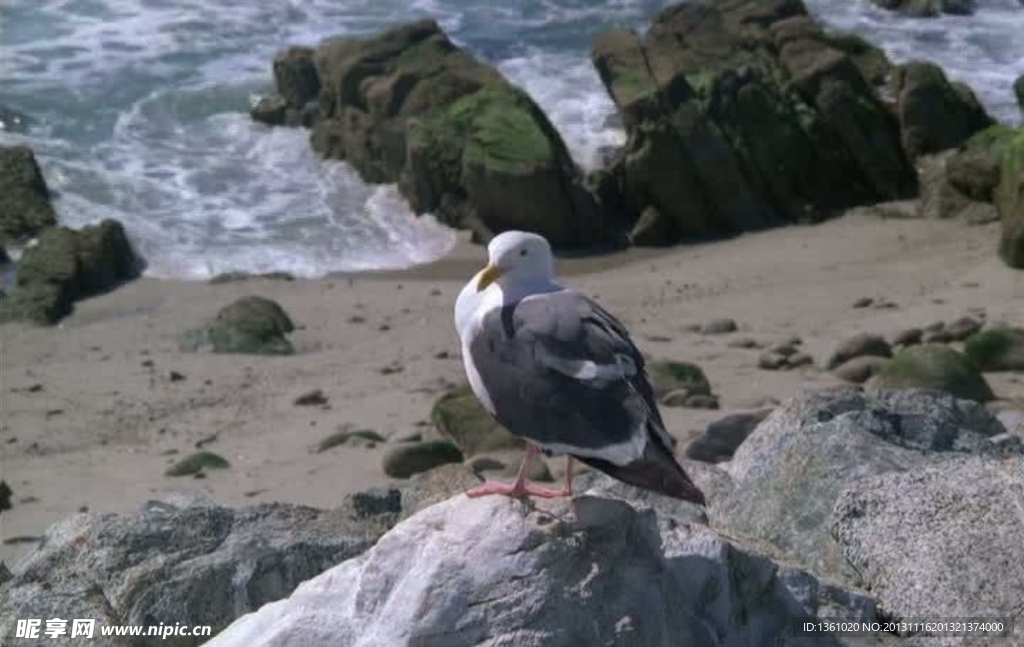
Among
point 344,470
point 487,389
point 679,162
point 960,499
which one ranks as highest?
point 487,389

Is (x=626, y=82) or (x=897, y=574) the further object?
(x=626, y=82)

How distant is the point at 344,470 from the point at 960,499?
4.83 meters

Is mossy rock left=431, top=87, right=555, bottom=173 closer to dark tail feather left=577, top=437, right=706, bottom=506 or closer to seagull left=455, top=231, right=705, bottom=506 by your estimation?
seagull left=455, top=231, right=705, bottom=506

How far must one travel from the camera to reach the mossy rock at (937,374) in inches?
396

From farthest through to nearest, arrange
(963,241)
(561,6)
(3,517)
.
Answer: (561,6) < (963,241) < (3,517)

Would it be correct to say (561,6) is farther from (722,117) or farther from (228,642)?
(228,642)

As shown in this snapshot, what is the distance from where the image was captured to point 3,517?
9227mm

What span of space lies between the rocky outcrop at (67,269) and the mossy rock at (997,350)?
6780 millimetres

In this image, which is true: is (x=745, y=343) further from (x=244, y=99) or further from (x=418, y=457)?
(x=244, y=99)

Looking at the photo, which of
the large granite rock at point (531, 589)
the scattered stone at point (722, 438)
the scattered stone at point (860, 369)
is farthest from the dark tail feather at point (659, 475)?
the scattered stone at point (860, 369)

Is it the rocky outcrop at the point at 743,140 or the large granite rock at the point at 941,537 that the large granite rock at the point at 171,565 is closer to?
the large granite rock at the point at 941,537

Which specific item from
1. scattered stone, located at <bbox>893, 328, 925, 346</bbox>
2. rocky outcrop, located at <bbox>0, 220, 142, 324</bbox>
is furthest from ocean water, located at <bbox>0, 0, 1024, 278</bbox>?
scattered stone, located at <bbox>893, 328, 925, 346</bbox>

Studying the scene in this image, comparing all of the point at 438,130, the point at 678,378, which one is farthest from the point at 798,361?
the point at 438,130

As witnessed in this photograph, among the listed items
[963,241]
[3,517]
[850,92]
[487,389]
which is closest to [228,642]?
[487,389]
